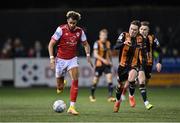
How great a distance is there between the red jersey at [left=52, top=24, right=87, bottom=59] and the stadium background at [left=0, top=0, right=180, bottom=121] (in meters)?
12.6

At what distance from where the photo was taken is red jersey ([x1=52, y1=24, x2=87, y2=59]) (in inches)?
653

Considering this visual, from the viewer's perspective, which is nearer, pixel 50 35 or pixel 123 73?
pixel 123 73

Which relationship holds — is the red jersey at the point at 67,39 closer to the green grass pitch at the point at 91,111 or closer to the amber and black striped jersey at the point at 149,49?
the green grass pitch at the point at 91,111

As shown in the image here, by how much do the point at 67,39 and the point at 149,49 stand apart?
278 cm

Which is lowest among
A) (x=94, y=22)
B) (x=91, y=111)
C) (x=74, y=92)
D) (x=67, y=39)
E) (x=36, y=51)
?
(x=91, y=111)

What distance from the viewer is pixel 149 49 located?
60.5 feet

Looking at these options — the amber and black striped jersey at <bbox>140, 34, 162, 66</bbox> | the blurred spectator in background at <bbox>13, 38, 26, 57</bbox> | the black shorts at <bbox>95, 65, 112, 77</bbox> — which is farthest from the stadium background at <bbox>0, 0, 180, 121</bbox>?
the amber and black striped jersey at <bbox>140, 34, 162, 66</bbox>

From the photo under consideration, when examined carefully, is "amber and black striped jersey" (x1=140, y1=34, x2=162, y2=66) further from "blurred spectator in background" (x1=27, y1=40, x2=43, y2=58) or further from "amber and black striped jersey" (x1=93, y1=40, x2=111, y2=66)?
"blurred spectator in background" (x1=27, y1=40, x2=43, y2=58)

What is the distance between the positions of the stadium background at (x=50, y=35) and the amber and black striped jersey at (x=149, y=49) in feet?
34.1

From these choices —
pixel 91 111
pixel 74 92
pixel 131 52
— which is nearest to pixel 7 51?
pixel 91 111

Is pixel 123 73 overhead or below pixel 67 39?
below

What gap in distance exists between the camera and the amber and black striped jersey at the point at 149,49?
17734 millimetres

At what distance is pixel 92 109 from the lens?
17.8m

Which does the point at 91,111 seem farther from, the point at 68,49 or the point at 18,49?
the point at 18,49
